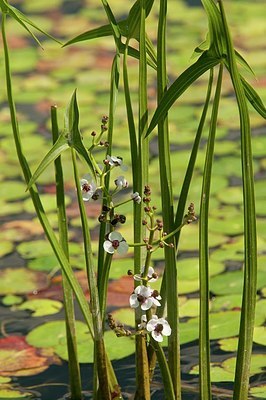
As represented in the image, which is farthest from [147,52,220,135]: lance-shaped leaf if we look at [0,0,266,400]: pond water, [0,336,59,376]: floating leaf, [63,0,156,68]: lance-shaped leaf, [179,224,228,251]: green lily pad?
[179,224,228,251]: green lily pad

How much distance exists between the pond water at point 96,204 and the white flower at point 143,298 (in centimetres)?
38

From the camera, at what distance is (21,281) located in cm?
189

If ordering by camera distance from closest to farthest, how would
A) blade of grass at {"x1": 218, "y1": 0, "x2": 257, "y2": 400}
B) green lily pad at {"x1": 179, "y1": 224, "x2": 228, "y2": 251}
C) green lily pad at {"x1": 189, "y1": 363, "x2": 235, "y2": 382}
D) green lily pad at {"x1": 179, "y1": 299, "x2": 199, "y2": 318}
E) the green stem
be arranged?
1. blade of grass at {"x1": 218, "y1": 0, "x2": 257, "y2": 400}
2. the green stem
3. green lily pad at {"x1": 189, "y1": 363, "x2": 235, "y2": 382}
4. green lily pad at {"x1": 179, "y1": 299, "x2": 199, "y2": 318}
5. green lily pad at {"x1": 179, "y1": 224, "x2": 228, "y2": 251}

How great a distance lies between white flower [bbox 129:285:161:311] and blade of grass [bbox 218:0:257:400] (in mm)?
110

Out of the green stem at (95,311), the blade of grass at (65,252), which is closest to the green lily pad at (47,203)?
the blade of grass at (65,252)

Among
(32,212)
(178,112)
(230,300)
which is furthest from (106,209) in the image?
(178,112)

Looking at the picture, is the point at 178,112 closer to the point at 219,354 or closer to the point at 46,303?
the point at 46,303

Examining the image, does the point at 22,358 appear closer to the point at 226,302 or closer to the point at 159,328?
the point at 226,302

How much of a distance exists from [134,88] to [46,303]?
3.79 ft

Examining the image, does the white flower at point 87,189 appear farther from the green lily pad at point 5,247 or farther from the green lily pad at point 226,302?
the green lily pad at point 5,247

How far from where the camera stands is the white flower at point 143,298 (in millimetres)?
1074

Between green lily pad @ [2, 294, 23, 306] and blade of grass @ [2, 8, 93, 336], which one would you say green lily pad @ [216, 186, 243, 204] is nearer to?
green lily pad @ [2, 294, 23, 306]

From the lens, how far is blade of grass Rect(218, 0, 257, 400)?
41.1 inches

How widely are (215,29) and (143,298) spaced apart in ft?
0.98
